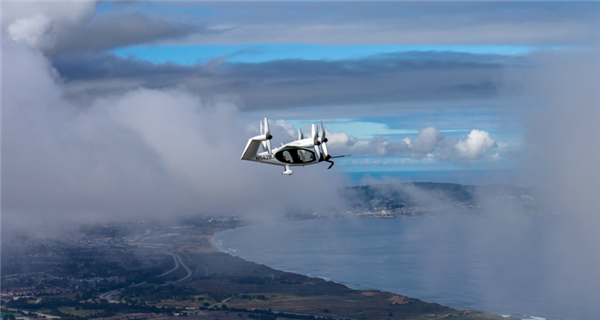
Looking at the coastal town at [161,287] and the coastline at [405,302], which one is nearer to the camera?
the coastline at [405,302]

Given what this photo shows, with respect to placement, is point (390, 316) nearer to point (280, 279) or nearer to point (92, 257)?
point (280, 279)

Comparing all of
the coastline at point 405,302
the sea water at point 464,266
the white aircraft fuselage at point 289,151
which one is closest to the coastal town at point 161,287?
the coastline at point 405,302

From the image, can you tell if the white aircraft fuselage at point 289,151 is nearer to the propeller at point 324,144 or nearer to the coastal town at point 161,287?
the propeller at point 324,144

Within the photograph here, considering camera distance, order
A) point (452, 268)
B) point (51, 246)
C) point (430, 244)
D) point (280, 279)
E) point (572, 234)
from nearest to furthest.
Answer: point (280, 279) → point (452, 268) → point (51, 246) → point (430, 244) → point (572, 234)

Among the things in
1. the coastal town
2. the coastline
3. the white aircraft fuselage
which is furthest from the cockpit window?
the coastline

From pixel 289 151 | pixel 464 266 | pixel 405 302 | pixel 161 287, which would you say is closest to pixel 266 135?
pixel 289 151

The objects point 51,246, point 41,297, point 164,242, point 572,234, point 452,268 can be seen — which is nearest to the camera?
point 41,297

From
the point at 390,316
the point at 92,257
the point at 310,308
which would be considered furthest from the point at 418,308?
the point at 92,257

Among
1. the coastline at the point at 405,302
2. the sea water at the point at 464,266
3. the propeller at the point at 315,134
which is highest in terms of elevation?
the propeller at the point at 315,134

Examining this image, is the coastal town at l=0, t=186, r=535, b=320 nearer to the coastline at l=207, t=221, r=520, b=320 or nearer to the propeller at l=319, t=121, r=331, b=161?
the coastline at l=207, t=221, r=520, b=320
